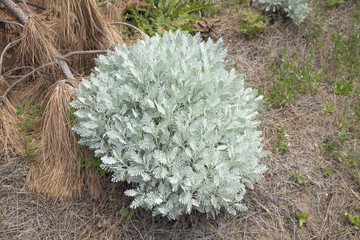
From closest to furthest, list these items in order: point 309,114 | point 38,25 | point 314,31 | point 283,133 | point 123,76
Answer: point 123,76
point 38,25
point 283,133
point 309,114
point 314,31

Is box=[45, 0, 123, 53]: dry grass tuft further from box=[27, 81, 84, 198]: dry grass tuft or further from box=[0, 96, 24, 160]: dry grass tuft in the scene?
box=[0, 96, 24, 160]: dry grass tuft

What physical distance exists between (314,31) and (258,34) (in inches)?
25.3

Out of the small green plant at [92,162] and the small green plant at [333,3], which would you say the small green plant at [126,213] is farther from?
the small green plant at [333,3]

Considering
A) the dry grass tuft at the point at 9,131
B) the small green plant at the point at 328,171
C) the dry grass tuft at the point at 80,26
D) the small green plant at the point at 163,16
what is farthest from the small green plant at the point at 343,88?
the dry grass tuft at the point at 9,131

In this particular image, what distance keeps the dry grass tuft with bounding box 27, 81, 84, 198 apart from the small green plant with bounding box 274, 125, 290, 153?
5.40 feet

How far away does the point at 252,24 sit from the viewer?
3.22 metres

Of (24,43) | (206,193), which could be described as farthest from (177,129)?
(24,43)

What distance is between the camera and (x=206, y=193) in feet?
5.66

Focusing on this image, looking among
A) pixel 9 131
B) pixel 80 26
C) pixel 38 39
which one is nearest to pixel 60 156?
pixel 9 131

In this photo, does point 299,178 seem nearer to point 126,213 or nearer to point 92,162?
point 126,213

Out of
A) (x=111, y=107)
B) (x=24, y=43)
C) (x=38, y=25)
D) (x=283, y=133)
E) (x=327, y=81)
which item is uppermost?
(x=38, y=25)

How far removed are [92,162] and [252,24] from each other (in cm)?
235

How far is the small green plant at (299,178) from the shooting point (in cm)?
220

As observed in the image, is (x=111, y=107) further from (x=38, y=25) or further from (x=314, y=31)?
(x=314, y=31)
